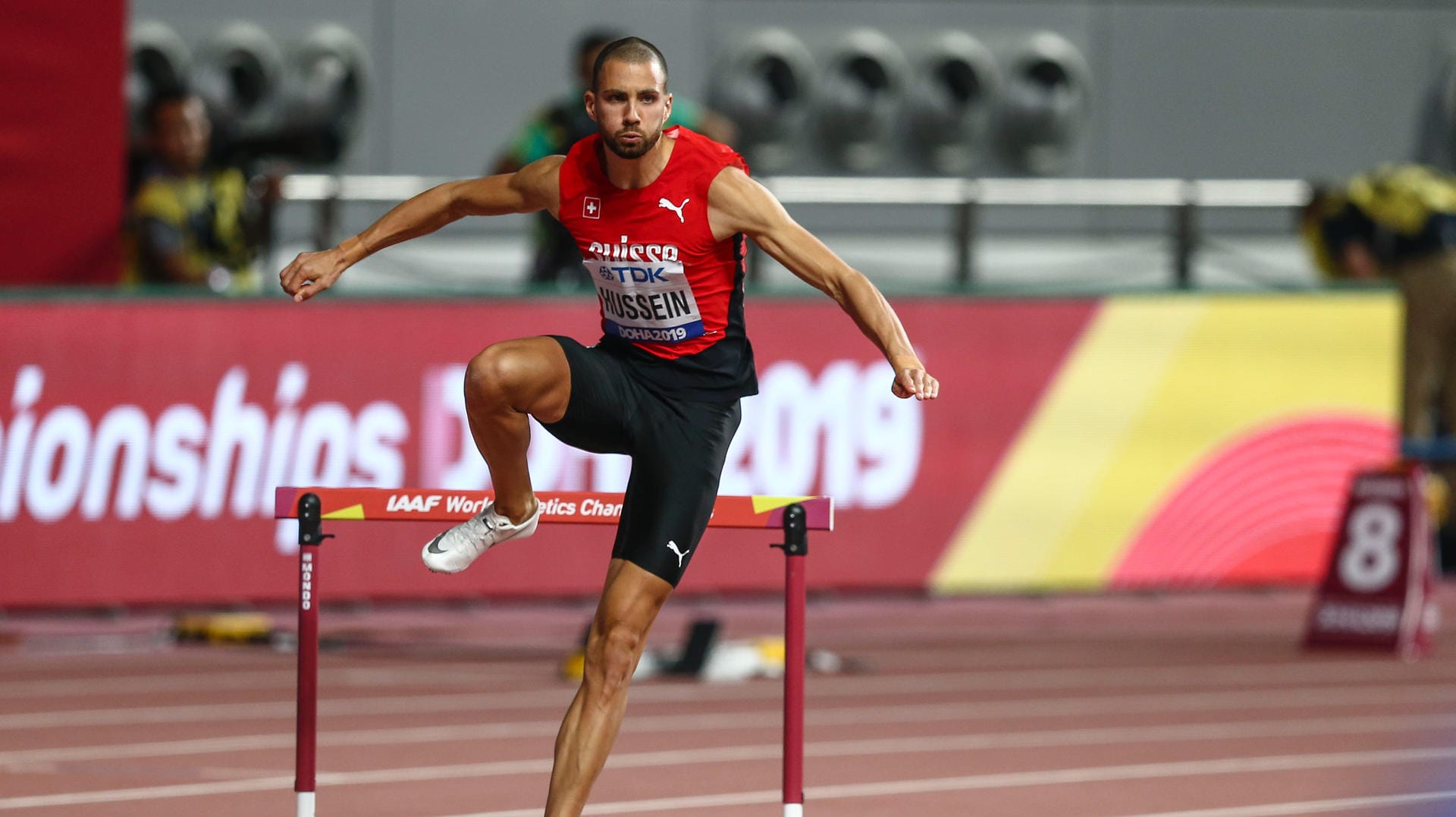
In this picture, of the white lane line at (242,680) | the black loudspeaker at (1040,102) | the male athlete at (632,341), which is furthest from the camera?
the black loudspeaker at (1040,102)

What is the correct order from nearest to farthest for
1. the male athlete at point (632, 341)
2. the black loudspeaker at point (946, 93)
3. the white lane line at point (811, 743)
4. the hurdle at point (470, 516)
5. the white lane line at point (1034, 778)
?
the male athlete at point (632, 341), the hurdle at point (470, 516), the white lane line at point (1034, 778), the white lane line at point (811, 743), the black loudspeaker at point (946, 93)

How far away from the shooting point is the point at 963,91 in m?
22.0

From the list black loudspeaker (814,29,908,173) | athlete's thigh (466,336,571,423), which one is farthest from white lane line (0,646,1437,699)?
black loudspeaker (814,29,908,173)

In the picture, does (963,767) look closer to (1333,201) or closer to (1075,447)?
(1075,447)

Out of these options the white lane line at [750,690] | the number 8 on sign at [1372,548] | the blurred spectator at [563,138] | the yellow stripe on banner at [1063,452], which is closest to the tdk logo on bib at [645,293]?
the white lane line at [750,690]

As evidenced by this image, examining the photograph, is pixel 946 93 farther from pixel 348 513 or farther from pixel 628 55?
pixel 628 55

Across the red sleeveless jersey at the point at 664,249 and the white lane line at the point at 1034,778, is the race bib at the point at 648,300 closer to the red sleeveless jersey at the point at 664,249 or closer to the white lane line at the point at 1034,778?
the red sleeveless jersey at the point at 664,249

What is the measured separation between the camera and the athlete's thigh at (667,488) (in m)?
6.30

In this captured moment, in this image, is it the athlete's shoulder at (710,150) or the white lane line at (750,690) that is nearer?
the athlete's shoulder at (710,150)

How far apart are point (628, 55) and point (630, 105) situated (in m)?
0.13

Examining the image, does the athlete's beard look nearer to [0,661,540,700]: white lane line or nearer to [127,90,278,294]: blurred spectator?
[0,661,540,700]: white lane line

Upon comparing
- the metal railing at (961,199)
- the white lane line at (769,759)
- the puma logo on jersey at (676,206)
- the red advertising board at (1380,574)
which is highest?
the metal railing at (961,199)

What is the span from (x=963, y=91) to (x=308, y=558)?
1612 cm

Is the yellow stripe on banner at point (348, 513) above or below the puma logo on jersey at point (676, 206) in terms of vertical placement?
below
